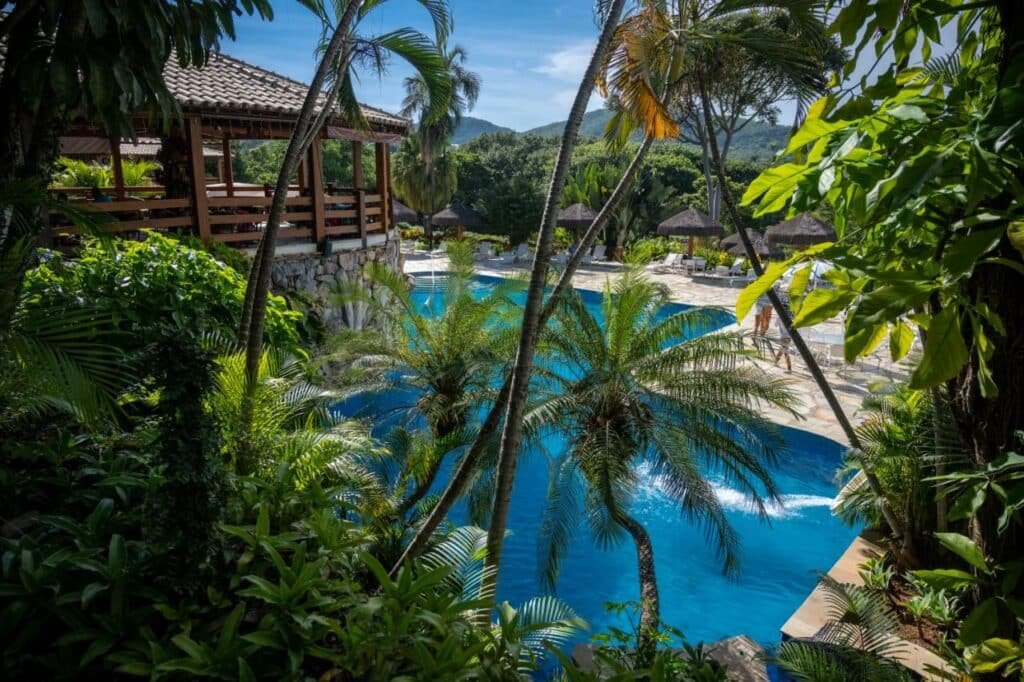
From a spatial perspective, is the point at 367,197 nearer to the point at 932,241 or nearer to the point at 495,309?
the point at 495,309

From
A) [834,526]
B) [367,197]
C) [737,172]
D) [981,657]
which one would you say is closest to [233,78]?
[367,197]

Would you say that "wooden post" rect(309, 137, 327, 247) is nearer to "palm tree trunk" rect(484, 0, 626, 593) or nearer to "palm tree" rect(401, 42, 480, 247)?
"palm tree trunk" rect(484, 0, 626, 593)

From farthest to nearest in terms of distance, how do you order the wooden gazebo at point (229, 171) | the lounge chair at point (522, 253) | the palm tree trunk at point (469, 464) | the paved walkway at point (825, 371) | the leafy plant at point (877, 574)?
the lounge chair at point (522, 253)
the paved walkway at point (825, 371)
the wooden gazebo at point (229, 171)
the leafy plant at point (877, 574)
the palm tree trunk at point (469, 464)

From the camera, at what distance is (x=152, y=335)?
2703 mm

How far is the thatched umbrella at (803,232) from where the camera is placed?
658 inches

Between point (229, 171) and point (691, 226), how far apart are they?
1455 cm

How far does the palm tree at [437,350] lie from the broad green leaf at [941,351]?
6.08 meters

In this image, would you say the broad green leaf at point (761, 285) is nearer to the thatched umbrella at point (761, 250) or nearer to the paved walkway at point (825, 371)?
Result: the paved walkway at point (825, 371)

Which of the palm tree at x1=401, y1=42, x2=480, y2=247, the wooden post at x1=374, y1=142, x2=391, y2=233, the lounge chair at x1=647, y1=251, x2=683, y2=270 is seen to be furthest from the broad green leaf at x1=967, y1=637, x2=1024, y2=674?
the palm tree at x1=401, y1=42, x2=480, y2=247

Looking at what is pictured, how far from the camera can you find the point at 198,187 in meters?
9.48

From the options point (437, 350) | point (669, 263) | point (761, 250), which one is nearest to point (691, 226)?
point (669, 263)

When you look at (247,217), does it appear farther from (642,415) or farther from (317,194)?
(642,415)

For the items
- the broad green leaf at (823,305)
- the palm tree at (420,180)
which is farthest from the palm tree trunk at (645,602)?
the palm tree at (420,180)

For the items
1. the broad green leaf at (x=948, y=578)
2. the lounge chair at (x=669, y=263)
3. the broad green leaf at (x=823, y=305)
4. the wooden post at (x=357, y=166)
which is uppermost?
the wooden post at (x=357, y=166)
